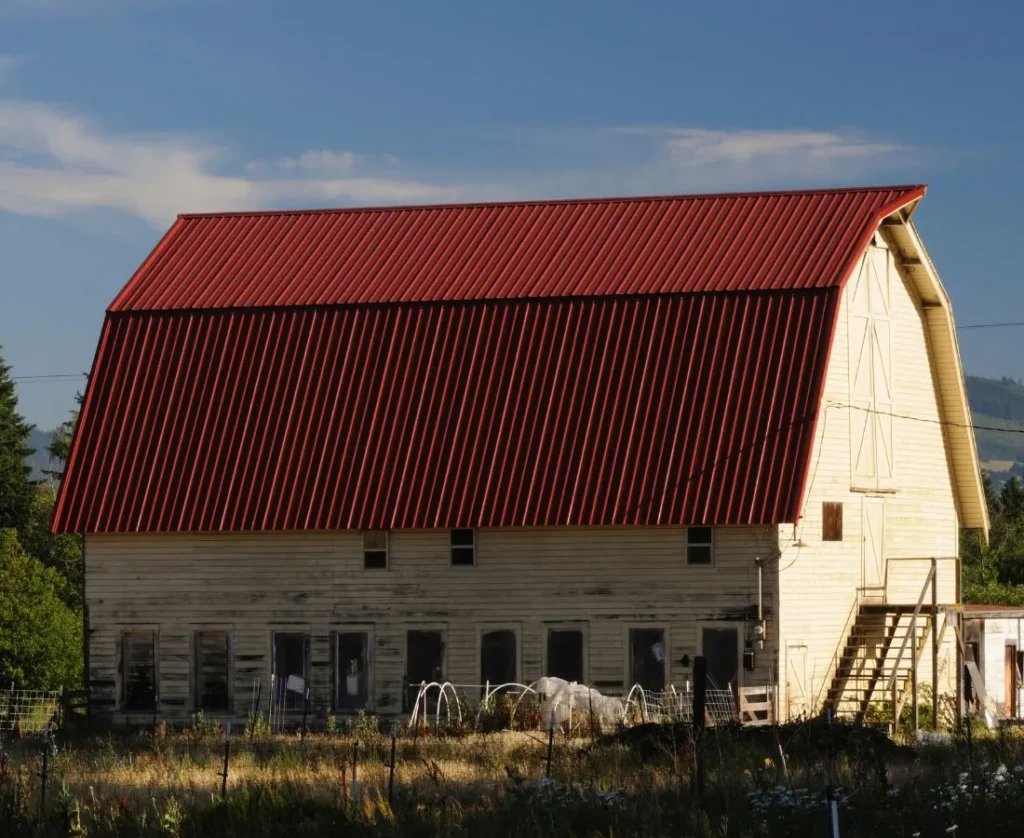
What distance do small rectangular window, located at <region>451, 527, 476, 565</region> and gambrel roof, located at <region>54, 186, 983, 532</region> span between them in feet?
3.47

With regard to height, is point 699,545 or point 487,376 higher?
point 487,376

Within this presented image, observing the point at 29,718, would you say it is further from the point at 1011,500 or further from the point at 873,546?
the point at 1011,500

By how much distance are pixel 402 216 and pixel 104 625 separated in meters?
12.3

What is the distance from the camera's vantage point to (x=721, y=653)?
38.8m

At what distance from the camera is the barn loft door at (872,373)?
41.9 m

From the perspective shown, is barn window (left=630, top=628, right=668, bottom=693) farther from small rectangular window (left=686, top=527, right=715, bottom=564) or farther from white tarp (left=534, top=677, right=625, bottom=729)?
small rectangular window (left=686, top=527, right=715, bottom=564)

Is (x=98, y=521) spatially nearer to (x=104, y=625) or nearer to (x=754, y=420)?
(x=104, y=625)

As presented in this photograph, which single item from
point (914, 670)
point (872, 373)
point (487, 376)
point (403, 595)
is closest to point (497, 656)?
point (403, 595)

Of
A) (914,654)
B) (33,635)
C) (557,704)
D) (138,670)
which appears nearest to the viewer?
(557,704)

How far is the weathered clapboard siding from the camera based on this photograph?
3897 cm

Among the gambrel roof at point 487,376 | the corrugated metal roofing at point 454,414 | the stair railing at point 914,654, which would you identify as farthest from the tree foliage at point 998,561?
the corrugated metal roofing at point 454,414

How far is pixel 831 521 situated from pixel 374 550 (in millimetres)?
9797

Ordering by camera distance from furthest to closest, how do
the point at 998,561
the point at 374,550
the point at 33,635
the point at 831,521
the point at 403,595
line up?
the point at 998,561 → the point at 33,635 → the point at 374,550 → the point at 831,521 → the point at 403,595

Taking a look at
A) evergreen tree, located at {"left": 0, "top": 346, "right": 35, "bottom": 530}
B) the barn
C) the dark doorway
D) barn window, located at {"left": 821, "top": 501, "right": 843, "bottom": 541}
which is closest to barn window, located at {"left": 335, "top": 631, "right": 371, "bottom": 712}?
the barn
